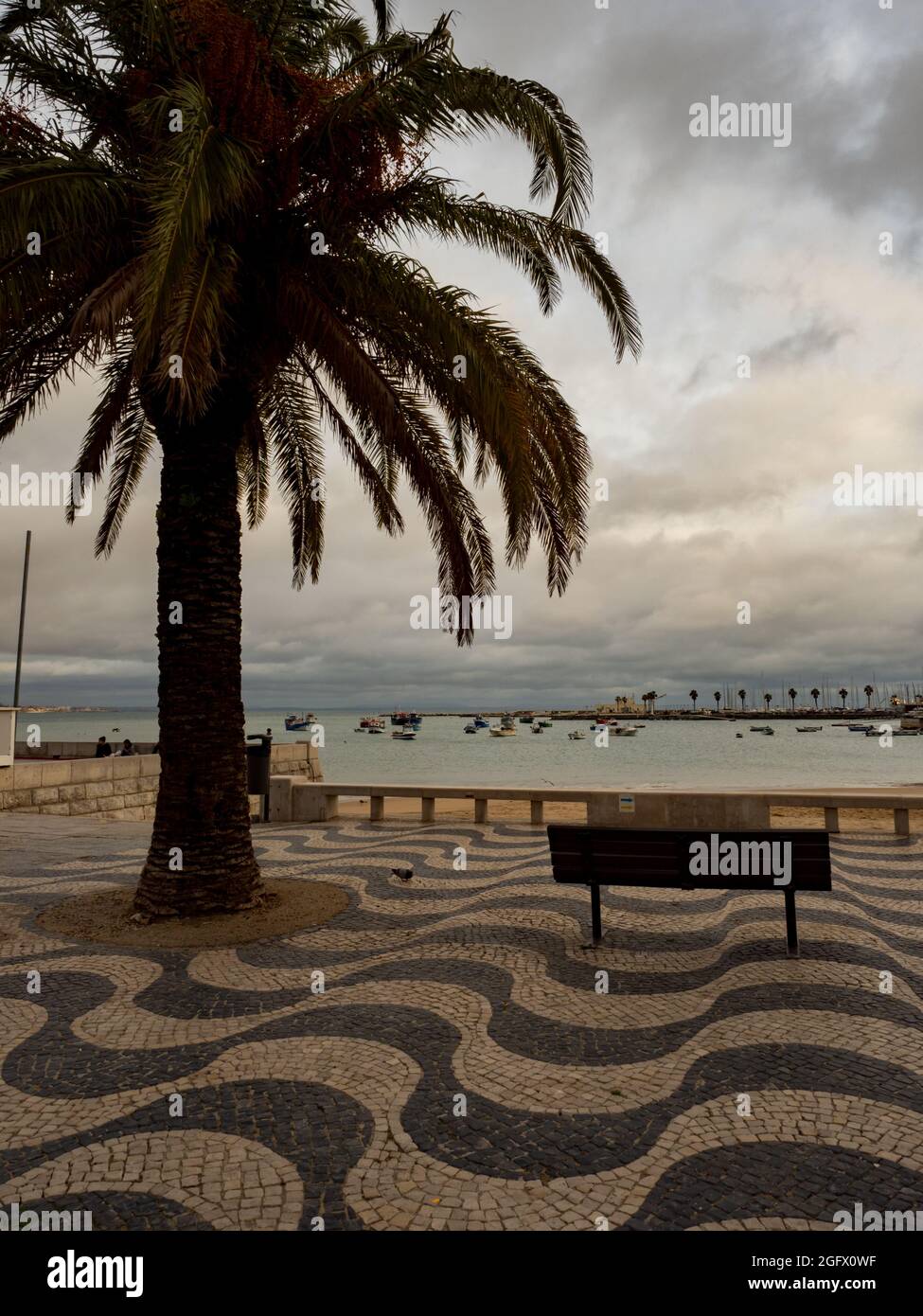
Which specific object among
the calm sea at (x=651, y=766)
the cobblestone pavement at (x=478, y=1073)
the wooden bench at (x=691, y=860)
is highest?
the wooden bench at (x=691, y=860)

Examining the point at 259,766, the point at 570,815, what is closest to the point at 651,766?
the point at 570,815

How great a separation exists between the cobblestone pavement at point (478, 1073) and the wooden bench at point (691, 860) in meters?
0.51

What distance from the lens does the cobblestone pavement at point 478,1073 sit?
9.09 feet

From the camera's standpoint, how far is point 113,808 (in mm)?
16469

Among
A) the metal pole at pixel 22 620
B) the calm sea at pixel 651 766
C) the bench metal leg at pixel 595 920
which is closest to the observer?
the bench metal leg at pixel 595 920

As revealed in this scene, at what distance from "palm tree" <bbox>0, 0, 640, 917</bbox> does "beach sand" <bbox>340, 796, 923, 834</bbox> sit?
6.57m

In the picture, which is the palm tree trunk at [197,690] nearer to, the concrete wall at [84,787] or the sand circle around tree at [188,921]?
the sand circle around tree at [188,921]

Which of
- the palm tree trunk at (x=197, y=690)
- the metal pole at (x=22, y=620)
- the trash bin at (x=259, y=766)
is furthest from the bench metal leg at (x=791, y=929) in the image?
the metal pole at (x=22, y=620)

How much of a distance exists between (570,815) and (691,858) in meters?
13.7

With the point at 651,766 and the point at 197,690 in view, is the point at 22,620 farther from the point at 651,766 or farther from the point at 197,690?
the point at 651,766

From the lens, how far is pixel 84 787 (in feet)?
51.8
